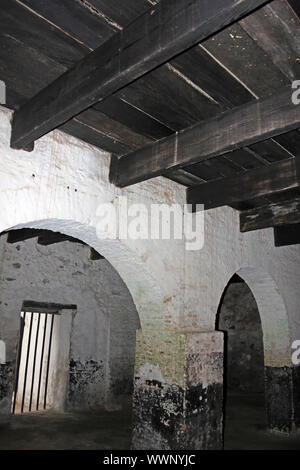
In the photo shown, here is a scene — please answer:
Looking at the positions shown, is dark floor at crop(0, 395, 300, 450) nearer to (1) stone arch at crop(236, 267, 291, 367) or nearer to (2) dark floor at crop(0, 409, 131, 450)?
(2) dark floor at crop(0, 409, 131, 450)

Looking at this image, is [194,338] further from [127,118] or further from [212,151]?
[127,118]

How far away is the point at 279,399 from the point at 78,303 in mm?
3189

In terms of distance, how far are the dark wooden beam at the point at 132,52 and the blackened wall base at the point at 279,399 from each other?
427cm

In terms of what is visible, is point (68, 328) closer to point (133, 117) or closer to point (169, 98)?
point (133, 117)

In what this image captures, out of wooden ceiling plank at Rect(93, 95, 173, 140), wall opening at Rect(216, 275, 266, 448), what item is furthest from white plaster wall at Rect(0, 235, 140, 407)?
wooden ceiling plank at Rect(93, 95, 173, 140)

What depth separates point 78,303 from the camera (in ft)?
18.2

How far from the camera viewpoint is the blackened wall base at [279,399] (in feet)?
14.6

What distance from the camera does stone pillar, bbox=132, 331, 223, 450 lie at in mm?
2947

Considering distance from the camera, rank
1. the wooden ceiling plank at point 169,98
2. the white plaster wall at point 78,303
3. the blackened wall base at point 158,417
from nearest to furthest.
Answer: the wooden ceiling plank at point 169,98 → the blackened wall base at point 158,417 → the white plaster wall at point 78,303

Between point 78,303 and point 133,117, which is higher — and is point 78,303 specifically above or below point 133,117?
below

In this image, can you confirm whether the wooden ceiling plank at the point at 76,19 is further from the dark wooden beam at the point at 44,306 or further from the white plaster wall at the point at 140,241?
the dark wooden beam at the point at 44,306

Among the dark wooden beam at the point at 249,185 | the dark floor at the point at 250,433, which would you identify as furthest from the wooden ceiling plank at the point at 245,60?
the dark floor at the point at 250,433

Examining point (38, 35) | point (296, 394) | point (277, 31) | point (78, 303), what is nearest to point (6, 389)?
point (78, 303)

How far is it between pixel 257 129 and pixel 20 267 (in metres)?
3.93
